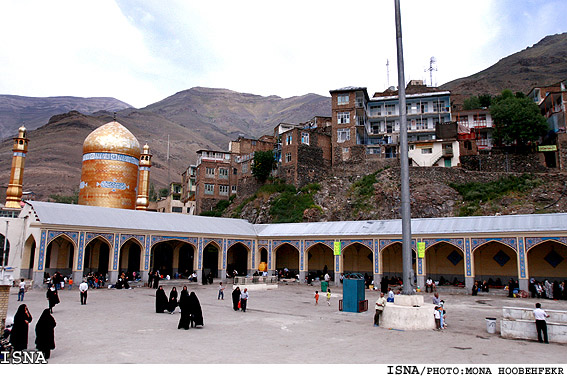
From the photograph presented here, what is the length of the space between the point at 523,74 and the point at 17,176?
107 meters

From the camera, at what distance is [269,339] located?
10.4 meters

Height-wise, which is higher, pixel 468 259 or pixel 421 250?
pixel 421 250

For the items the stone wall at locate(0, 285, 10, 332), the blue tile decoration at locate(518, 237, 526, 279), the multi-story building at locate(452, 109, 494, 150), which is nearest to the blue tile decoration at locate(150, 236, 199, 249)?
the stone wall at locate(0, 285, 10, 332)

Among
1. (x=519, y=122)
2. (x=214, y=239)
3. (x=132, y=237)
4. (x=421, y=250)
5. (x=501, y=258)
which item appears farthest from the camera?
(x=519, y=122)

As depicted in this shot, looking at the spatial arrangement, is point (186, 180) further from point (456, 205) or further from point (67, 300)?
point (67, 300)

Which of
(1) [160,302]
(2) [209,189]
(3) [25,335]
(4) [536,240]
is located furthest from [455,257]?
(2) [209,189]

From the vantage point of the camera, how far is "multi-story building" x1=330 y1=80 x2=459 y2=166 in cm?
4625

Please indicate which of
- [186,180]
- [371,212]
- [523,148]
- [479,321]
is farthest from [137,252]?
[523,148]

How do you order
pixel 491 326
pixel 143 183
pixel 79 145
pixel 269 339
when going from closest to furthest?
pixel 269 339 → pixel 491 326 → pixel 143 183 → pixel 79 145

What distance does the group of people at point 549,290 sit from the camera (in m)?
20.7

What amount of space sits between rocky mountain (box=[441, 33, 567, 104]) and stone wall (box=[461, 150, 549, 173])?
3837 centimetres

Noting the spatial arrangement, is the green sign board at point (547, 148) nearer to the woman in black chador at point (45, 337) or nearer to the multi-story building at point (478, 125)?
the multi-story building at point (478, 125)

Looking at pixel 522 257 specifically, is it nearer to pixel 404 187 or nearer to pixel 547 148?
pixel 404 187

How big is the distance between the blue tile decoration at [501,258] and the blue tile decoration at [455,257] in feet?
6.69
